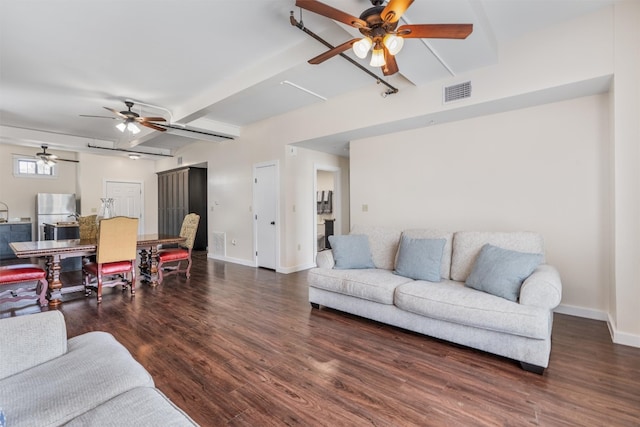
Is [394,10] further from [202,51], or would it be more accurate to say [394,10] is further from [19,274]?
[19,274]

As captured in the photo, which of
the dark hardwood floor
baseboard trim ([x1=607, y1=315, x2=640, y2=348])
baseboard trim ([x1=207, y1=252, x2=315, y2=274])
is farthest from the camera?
baseboard trim ([x1=207, y1=252, x2=315, y2=274])

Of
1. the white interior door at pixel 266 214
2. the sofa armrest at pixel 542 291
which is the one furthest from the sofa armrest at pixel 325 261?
the white interior door at pixel 266 214

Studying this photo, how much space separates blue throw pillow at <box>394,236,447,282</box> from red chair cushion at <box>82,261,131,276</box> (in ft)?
11.5

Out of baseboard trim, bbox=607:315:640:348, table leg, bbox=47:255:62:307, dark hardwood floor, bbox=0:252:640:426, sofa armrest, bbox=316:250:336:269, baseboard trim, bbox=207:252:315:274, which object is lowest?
dark hardwood floor, bbox=0:252:640:426

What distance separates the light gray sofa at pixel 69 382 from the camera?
3.29 ft

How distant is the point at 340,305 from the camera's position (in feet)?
10.4

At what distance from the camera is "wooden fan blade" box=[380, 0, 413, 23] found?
5.96 ft

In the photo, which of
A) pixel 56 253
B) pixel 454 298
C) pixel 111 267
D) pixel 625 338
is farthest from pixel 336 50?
pixel 56 253

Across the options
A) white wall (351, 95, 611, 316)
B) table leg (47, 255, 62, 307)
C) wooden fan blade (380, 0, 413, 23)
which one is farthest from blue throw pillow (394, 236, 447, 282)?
table leg (47, 255, 62, 307)

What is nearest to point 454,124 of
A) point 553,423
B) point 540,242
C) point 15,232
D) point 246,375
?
point 540,242

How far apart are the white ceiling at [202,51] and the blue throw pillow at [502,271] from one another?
76.9 inches

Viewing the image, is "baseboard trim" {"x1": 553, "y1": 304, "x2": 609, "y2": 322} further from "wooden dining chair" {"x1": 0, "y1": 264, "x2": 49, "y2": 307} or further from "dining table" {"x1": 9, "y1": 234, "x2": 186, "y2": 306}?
"wooden dining chair" {"x1": 0, "y1": 264, "x2": 49, "y2": 307}

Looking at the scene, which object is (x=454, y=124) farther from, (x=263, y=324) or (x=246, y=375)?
(x=246, y=375)

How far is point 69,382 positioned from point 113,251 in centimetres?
308
